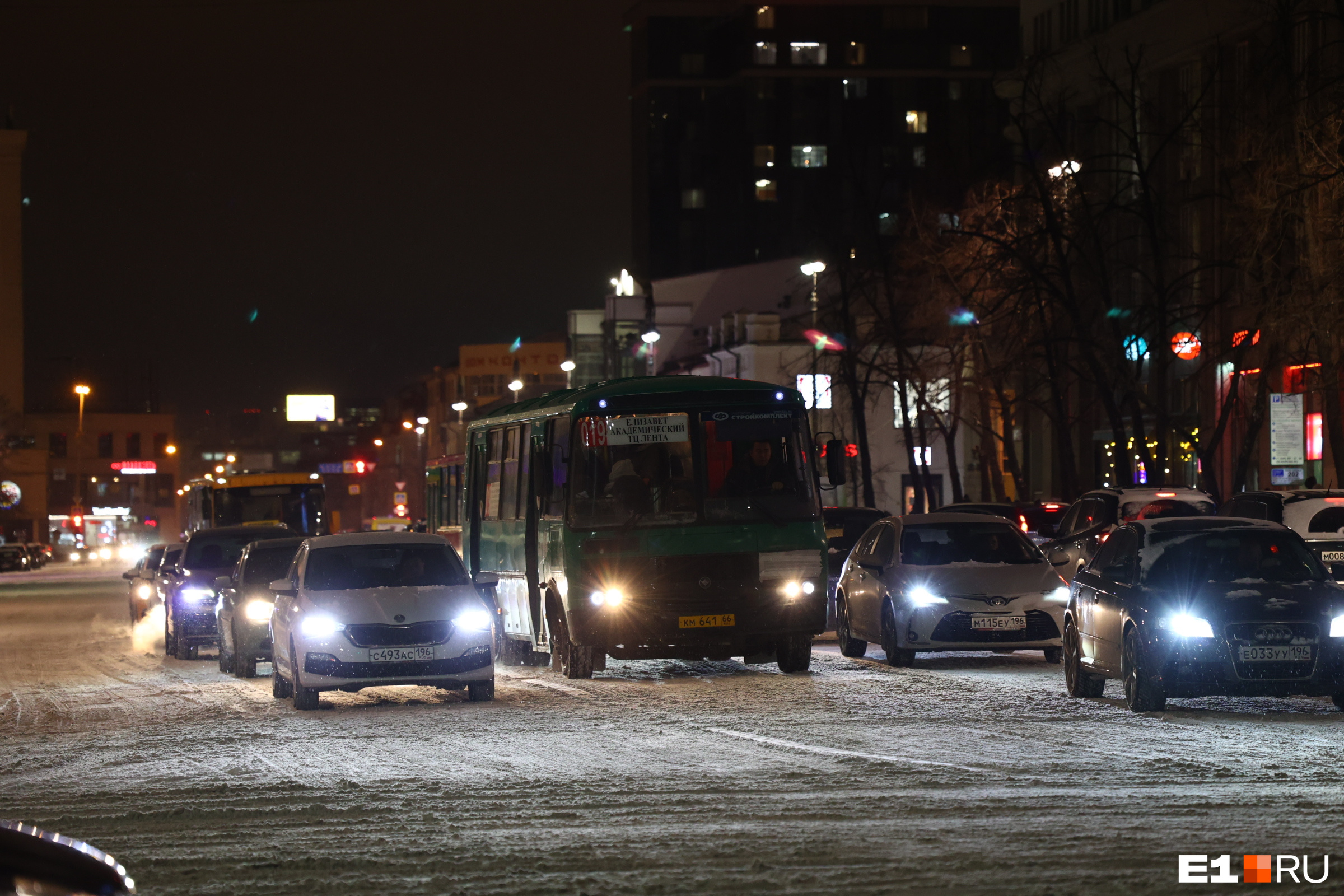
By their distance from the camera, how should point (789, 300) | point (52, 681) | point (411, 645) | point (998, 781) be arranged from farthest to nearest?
point (789, 300)
point (52, 681)
point (411, 645)
point (998, 781)

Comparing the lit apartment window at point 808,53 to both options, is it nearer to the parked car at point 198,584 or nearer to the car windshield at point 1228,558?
the parked car at point 198,584

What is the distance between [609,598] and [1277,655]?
22.9 ft

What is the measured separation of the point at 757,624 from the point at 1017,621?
2.74 metres

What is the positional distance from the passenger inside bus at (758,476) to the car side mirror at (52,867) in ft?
47.8

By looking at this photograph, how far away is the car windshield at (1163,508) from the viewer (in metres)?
25.7

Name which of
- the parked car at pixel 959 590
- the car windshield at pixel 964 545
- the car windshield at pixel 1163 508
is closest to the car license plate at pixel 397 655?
the parked car at pixel 959 590

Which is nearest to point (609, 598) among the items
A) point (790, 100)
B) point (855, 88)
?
point (790, 100)

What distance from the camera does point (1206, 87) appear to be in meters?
36.5

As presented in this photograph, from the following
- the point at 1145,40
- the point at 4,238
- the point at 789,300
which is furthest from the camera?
the point at 4,238

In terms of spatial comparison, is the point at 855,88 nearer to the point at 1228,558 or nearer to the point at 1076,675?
the point at 1076,675

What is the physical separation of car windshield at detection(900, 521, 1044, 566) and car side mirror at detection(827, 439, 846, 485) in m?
1.29

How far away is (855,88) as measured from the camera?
121m

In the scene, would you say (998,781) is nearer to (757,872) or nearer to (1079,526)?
(757,872)

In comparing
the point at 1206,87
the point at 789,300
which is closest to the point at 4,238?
the point at 789,300
